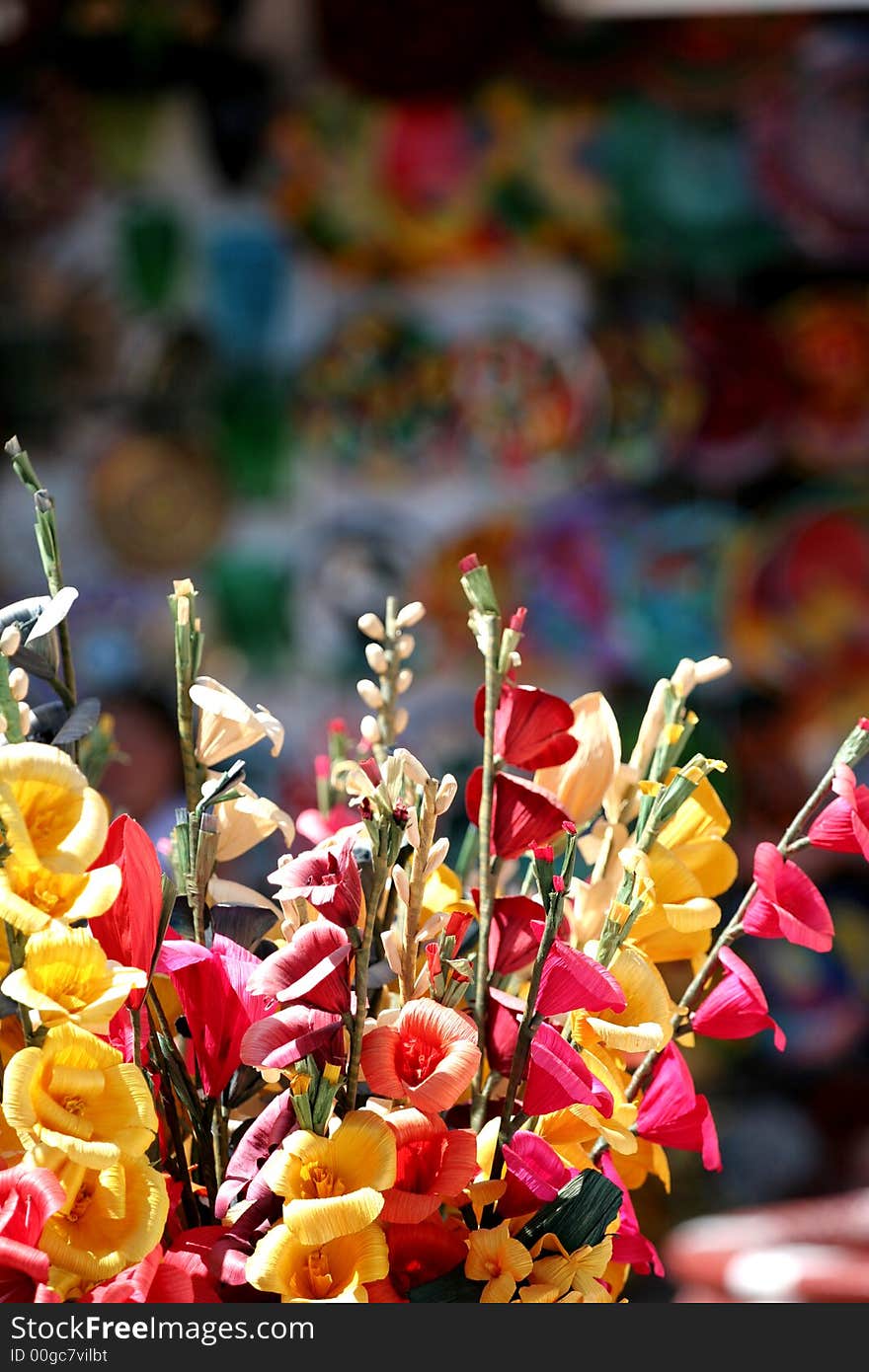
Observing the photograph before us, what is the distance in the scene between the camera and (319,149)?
1875 millimetres

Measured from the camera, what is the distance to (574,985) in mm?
368

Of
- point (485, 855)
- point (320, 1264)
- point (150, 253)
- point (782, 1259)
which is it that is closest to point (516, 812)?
point (485, 855)

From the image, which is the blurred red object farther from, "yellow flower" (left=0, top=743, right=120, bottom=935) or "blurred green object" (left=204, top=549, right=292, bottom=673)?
"blurred green object" (left=204, top=549, right=292, bottom=673)

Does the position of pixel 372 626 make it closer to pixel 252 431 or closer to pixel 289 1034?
pixel 289 1034

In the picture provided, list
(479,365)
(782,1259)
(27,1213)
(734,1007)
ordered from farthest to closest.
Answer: (479,365) → (782,1259) → (734,1007) → (27,1213)

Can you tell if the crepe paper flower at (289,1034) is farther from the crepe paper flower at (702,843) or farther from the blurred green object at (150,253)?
the blurred green object at (150,253)

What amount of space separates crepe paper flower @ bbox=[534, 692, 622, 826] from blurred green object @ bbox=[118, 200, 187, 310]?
1535mm

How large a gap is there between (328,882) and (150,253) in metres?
1.64

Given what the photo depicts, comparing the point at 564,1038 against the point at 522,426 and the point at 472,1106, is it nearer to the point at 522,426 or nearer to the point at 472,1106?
the point at 472,1106

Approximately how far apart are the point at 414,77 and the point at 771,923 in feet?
5.48

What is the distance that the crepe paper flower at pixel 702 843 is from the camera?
1.41 ft

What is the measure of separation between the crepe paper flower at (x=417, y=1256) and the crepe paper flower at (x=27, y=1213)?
0.08m

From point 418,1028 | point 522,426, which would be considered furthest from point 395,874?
point 522,426

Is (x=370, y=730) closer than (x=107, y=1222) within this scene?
No
